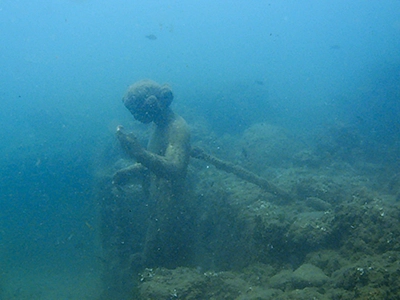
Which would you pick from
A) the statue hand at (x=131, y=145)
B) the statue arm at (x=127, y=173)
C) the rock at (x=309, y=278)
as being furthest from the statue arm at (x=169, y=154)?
the rock at (x=309, y=278)

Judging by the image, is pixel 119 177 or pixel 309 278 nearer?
pixel 309 278

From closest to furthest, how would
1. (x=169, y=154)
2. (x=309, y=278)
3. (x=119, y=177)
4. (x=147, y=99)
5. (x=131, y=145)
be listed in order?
(x=309, y=278), (x=131, y=145), (x=169, y=154), (x=147, y=99), (x=119, y=177)

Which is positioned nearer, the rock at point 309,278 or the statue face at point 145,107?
the rock at point 309,278

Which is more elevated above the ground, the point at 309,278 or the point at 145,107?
the point at 145,107

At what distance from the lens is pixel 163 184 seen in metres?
5.33

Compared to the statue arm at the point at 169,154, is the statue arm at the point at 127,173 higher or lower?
lower

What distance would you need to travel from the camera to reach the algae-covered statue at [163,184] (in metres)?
5.12

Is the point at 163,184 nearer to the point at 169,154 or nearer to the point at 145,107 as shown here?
the point at 169,154

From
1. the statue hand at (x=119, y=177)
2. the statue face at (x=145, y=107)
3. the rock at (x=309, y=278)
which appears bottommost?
the statue hand at (x=119, y=177)

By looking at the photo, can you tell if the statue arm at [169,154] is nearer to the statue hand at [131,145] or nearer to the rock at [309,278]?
the statue hand at [131,145]

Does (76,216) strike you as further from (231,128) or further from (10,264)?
(231,128)

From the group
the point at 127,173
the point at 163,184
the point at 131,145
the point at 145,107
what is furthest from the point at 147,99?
the point at 163,184

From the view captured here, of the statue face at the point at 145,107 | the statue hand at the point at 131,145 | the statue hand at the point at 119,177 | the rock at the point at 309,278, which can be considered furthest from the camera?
the statue hand at the point at 119,177

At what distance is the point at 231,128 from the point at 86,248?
1107 centimetres
